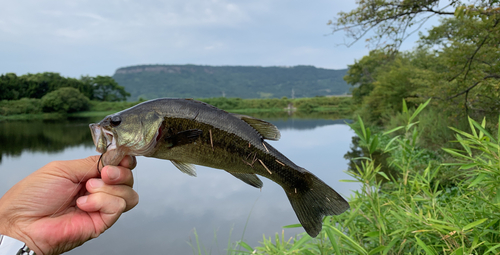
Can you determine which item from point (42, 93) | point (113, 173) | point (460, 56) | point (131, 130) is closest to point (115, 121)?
point (131, 130)

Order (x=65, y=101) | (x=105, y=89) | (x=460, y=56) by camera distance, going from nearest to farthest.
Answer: (x=460, y=56) < (x=65, y=101) < (x=105, y=89)

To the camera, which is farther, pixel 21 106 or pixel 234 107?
pixel 234 107

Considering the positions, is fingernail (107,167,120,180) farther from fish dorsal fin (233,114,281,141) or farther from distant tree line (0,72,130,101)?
distant tree line (0,72,130,101)

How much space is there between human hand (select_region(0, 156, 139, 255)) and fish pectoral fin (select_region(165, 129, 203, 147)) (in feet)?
1.73

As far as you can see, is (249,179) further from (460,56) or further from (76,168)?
(460,56)

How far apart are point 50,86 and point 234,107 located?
36801 millimetres

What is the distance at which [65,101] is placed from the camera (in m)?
42.8

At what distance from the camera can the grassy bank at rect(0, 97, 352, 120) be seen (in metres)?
45.0

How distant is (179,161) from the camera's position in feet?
4.34

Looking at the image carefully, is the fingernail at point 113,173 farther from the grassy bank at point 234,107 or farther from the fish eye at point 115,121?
the grassy bank at point 234,107

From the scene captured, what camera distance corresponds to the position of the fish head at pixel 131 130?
1208mm

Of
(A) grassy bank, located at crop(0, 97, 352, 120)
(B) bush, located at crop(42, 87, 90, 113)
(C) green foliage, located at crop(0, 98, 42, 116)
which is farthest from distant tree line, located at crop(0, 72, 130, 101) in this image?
(B) bush, located at crop(42, 87, 90, 113)

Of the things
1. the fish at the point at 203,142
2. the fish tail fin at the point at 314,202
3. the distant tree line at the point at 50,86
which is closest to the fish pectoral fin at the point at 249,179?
the fish at the point at 203,142

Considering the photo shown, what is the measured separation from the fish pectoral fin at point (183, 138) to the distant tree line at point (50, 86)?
199 ft
